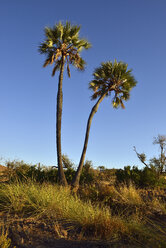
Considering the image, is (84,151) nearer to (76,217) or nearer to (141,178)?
(141,178)

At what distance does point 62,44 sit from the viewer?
17.8 m

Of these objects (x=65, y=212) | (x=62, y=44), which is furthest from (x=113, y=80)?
(x=65, y=212)

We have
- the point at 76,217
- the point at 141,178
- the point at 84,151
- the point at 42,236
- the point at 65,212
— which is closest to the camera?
the point at 42,236

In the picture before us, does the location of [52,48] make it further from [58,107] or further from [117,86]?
[117,86]

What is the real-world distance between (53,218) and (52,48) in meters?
14.8

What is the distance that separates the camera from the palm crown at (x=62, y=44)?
17672mm

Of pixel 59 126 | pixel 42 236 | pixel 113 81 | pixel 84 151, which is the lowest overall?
pixel 42 236

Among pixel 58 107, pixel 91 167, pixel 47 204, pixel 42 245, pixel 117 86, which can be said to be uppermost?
pixel 117 86

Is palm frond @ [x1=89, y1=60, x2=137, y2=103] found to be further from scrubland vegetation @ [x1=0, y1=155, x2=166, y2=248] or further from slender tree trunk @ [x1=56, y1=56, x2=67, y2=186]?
scrubland vegetation @ [x1=0, y1=155, x2=166, y2=248]

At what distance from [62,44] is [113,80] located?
529 centimetres

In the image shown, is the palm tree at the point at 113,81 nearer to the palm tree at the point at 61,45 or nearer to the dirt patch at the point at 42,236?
the palm tree at the point at 61,45

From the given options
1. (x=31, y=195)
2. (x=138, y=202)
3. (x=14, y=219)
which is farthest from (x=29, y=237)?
(x=138, y=202)

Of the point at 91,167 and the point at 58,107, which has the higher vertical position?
the point at 58,107

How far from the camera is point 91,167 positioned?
20.2m
